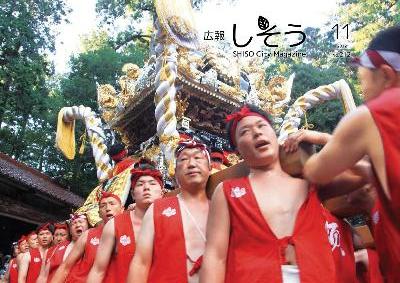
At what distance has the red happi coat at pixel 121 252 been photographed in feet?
13.6

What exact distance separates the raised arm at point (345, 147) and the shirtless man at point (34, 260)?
24.5 feet

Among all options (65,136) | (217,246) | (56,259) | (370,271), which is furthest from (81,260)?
(65,136)

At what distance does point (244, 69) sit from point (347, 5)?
36.1 ft

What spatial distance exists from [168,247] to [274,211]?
1.09 meters

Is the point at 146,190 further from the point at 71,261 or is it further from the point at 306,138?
the point at 306,138

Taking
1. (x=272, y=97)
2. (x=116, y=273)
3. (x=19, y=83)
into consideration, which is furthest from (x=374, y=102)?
(x=19, y=83)

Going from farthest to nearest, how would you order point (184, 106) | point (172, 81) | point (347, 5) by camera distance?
point (347, 5) → point (184, 106) → point (172, 81)

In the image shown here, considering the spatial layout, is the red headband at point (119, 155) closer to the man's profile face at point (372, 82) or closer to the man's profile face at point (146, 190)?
the man's profile face at point (146, 190)

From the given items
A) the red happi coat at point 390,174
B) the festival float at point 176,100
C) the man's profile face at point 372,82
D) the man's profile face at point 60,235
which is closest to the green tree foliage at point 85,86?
the festival float at point 176,100

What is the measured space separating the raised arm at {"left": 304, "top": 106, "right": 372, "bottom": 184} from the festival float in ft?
19.8

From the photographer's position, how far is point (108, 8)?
23.6 m

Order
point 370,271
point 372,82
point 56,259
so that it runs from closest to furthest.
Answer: point 372,82
point 370,271
point 56,259

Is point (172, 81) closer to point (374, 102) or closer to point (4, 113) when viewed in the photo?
point (374, 102)

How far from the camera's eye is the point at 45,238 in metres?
8.65
